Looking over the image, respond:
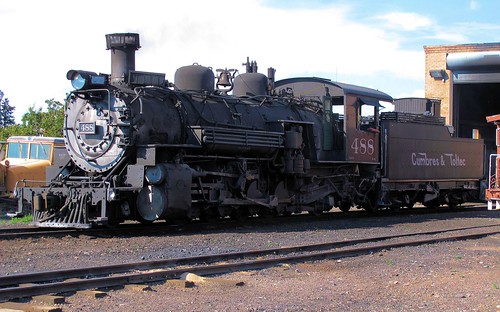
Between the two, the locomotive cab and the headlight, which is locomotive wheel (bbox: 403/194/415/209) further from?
the headlight

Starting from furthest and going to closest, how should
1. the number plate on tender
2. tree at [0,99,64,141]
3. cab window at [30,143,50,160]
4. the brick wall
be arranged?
tree at [0,99,64,141], the brick wall, cab window at [30,143,50,160], the number plate on tender

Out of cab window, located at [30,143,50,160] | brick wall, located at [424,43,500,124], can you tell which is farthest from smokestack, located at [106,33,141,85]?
brick wall, located at [424,43,500,124]

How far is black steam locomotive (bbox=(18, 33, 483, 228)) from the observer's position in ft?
36.6

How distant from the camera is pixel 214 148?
12070 millimetres

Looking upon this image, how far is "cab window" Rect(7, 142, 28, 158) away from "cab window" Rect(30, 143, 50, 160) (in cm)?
27

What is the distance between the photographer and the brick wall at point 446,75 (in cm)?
2890

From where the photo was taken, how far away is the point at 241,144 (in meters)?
12.5

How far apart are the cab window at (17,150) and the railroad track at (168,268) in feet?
45.6

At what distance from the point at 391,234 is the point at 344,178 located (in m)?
4.19

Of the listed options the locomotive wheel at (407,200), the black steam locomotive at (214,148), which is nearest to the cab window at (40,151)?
the black steam locomotive at (214,148)

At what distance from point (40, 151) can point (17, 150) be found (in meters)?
1.10

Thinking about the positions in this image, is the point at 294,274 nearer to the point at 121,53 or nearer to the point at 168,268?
the point at 168,268

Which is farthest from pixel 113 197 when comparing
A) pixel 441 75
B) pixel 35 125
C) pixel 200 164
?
pixel 35 125

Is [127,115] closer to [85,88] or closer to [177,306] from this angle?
[85,88]
